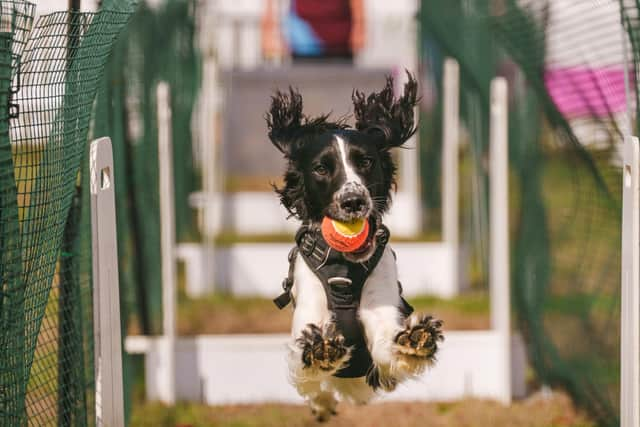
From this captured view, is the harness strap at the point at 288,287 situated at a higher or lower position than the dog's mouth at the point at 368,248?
lower

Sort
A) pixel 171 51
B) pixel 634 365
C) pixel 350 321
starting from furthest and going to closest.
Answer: pixel 171 51 < pixel 634 365 < pixel 350 321

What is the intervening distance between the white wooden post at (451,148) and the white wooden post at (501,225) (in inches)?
112

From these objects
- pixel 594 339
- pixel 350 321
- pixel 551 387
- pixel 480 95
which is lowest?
pixel 551 387

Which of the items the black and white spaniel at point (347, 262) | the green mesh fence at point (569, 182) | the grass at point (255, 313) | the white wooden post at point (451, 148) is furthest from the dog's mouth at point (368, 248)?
the white wooden post at point (451, 148)

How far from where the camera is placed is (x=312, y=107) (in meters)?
15.0

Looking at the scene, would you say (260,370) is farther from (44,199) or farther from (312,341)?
(312,341)

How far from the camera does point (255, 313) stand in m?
9.07

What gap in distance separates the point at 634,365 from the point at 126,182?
12.0ft

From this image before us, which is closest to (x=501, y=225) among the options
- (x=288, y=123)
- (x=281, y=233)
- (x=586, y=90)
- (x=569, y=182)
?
(x=569, y=182)

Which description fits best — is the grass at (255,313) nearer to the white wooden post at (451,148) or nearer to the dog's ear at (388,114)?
the white wooden post at (451,148)

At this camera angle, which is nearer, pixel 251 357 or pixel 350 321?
pixel 350 321

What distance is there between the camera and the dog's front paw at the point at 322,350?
3.46 meters

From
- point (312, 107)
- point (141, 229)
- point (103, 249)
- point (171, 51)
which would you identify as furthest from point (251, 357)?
point (312, 107)

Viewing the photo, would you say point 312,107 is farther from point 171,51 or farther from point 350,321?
point 350,321
